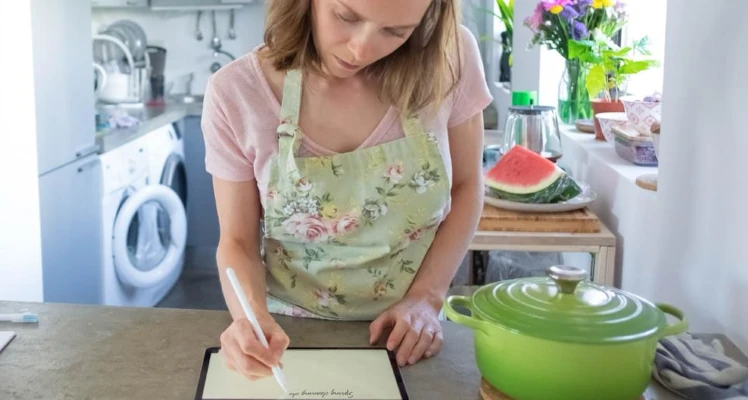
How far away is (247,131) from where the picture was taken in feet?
3.86

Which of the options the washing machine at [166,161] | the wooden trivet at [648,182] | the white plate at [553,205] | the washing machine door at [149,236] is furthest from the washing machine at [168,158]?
the wooden trivet at [648,182]

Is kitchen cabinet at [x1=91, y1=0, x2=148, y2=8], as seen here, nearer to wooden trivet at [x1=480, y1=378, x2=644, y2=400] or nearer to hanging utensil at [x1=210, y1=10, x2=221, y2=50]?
hanging utensil at [x1=210, y1=10, x2=221, y2=50]

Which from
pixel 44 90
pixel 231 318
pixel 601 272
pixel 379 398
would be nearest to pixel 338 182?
pixel 231 318

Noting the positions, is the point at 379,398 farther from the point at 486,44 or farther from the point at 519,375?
the point at 486,44

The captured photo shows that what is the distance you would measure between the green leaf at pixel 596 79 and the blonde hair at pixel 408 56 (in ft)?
4.35

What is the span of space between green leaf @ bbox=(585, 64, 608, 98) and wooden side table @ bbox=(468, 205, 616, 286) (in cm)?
68

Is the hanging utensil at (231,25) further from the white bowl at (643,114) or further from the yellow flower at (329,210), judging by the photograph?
the yellow flower at (329,210)

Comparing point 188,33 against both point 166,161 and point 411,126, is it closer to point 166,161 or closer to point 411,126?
point 166,161

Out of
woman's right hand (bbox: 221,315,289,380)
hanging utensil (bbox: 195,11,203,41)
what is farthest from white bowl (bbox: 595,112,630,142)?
hanging utensil (bbox: 195,11,203,41)

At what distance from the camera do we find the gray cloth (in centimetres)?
94

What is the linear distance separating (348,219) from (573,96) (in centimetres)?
171

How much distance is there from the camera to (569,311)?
0.85 m

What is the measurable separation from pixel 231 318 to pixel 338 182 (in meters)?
0.25

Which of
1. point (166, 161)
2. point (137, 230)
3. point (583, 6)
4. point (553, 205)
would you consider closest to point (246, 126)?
point (553, 205)
